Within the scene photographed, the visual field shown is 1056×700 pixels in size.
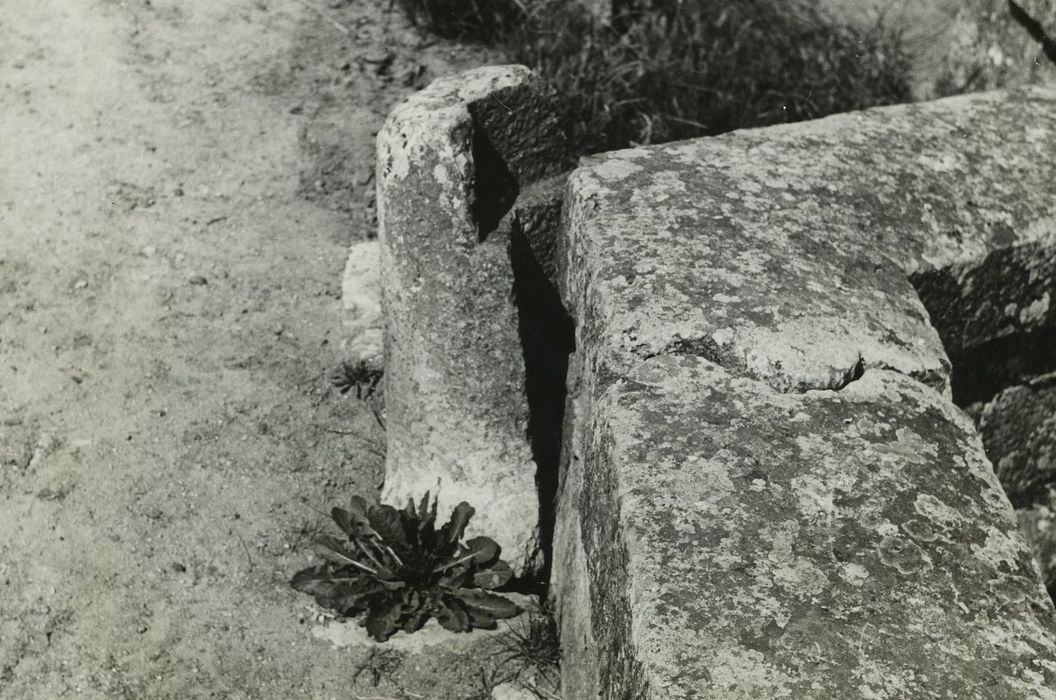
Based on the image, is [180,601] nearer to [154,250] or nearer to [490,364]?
[490,364]

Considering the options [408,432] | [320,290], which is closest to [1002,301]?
[408,432]

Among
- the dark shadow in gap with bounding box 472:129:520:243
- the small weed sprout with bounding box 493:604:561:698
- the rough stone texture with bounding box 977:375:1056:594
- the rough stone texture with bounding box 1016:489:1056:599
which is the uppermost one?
the dark shadow in gap with bounding box 472:129:520:243

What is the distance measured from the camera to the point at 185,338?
135 inches

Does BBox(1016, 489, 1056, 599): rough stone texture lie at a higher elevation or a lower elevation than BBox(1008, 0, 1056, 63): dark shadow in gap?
lower

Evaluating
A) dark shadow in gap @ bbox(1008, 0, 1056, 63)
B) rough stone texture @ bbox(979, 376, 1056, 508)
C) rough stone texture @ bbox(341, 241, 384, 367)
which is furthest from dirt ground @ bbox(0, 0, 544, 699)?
dark shadow in gap @ bbox(1008, 0, 1056, 63)

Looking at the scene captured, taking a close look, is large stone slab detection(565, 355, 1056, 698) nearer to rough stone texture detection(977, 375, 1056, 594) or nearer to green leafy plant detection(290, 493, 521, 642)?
green leafy plant detection(290, 493, 521, 642)

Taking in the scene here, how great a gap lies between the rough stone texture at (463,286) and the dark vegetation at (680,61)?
131 cm

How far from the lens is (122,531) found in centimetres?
294

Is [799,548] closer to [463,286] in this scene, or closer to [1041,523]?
[463,286]

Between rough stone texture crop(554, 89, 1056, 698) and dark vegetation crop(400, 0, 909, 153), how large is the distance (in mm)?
1481

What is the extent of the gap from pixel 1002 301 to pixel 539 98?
1.20m

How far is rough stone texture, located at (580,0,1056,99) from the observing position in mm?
3506

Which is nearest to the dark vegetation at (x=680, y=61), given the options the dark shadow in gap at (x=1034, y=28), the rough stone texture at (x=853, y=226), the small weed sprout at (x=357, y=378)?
the dark shadow in gap at (x=1034, y=28)

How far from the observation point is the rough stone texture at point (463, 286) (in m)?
2.66
